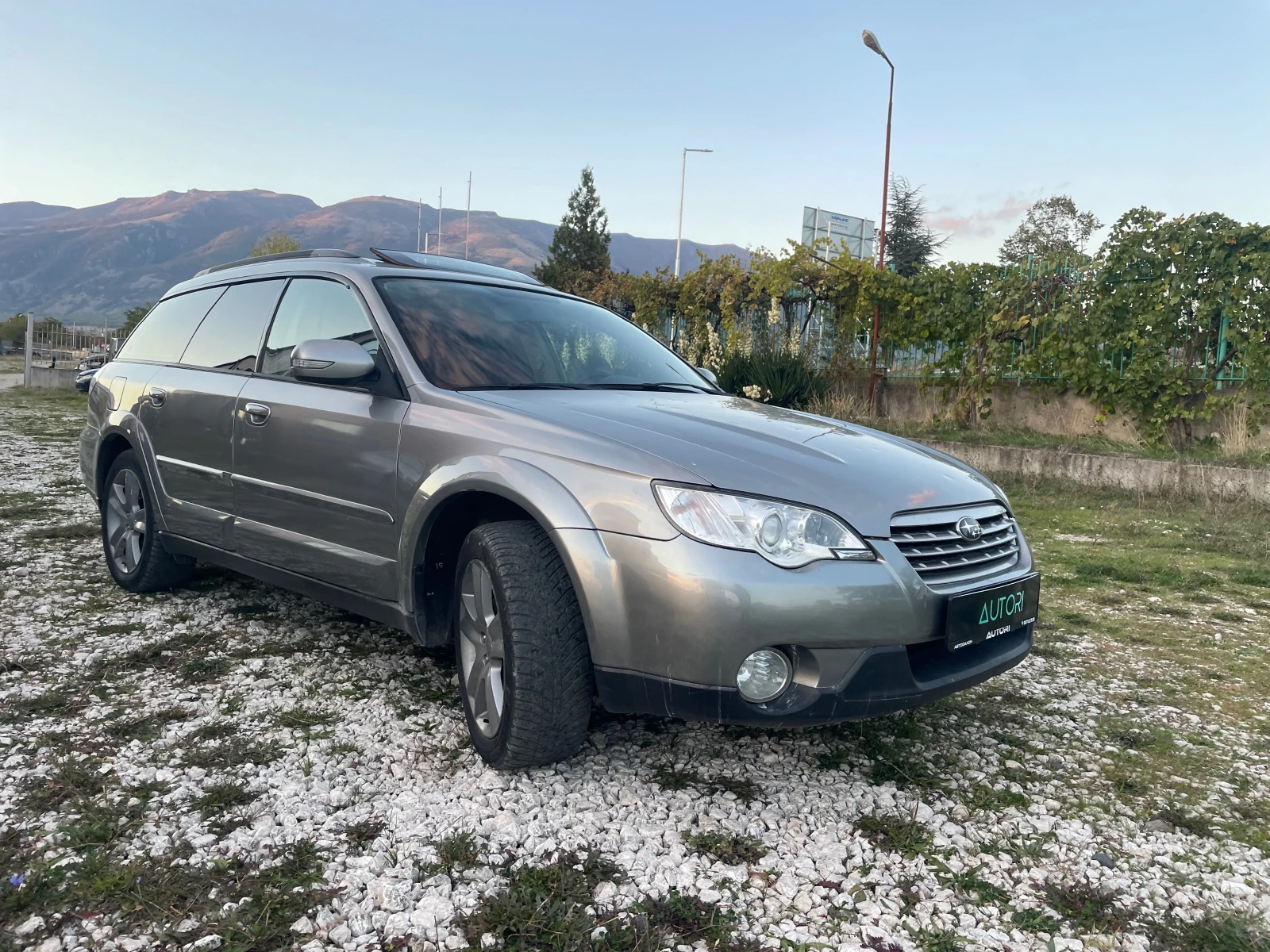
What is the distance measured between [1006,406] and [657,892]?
974 centimetres

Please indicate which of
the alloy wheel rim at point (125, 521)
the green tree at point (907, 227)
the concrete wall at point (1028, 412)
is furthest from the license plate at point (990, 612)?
the green tree at point (907, 227)

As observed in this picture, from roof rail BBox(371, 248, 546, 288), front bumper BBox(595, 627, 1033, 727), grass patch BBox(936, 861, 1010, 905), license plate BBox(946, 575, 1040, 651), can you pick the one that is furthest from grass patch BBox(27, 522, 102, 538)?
grass patch BBox(936, 861, 1010, 905)

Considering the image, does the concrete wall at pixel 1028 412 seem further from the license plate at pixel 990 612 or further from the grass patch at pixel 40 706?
the grass patch at pixel 40 706

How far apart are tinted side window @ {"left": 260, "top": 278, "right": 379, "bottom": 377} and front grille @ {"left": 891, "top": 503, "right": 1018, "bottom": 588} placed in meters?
1.93

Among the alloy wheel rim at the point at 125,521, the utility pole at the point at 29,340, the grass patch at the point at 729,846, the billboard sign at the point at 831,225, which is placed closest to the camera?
the grass patch at the point at 729,846

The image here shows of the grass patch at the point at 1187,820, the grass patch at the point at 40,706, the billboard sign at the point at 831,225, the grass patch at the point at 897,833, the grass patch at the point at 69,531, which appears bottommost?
the grass patch at the point at 69,531

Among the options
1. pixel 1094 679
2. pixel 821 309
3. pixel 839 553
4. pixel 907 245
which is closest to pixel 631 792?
pixel 839 553

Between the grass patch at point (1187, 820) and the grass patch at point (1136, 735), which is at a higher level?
the grass patch at point (1136, 735)

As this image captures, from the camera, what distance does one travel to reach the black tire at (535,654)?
242cm

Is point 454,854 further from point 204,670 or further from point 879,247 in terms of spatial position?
point 879,247

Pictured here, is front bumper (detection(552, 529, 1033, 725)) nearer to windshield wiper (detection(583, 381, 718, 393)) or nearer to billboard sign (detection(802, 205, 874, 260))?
windshield wiper (detection(583, 381, 718, 393))

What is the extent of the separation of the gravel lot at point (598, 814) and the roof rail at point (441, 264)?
160 cm

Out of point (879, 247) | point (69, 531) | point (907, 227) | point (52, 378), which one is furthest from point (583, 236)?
point (69, 531)

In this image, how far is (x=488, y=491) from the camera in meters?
2.63
